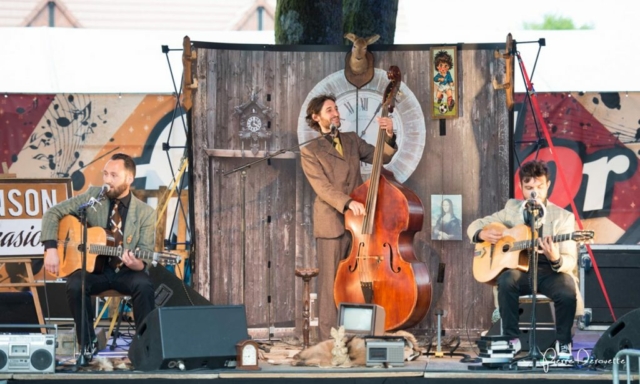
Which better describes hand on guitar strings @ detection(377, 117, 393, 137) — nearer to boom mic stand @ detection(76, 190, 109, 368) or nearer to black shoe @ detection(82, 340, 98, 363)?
boom mic stand @ detection(76, 190, 109, 368)

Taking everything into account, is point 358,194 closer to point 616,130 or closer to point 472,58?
point 472,58

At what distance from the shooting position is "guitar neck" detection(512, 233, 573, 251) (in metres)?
7.04

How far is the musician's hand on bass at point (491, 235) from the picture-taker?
7.54 metres

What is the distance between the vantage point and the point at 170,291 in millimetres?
8211

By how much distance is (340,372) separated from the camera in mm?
6684

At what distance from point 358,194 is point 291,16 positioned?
3.01 metres

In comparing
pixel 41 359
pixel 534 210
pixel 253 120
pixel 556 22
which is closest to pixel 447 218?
pixel 253 120

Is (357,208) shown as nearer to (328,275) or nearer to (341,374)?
(328,275)

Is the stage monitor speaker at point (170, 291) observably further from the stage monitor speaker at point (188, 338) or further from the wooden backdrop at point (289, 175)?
the stage monitor speaker at point (188, 338)

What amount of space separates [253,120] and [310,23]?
6.44 feet

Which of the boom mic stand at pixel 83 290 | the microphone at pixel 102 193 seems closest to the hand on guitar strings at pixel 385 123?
the microphone at pixel 102 193

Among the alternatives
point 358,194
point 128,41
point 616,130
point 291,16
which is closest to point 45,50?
point 128,41

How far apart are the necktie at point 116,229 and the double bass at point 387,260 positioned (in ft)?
5.15

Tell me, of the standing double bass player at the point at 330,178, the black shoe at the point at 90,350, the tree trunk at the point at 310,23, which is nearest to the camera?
the black shoe at the point at 90,350
